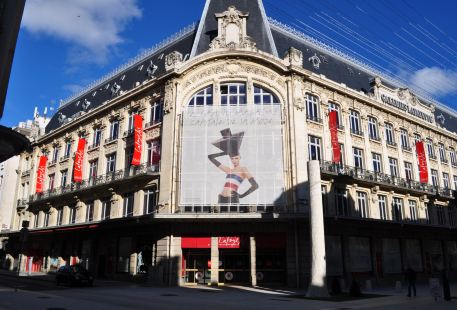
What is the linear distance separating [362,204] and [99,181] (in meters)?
22.2

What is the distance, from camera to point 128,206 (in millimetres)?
32062

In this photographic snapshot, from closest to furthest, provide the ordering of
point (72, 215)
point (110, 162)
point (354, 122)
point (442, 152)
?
1. point (354, 122)
2. point (110, 162)
3. point (72, 215)
4. point (442, 152)

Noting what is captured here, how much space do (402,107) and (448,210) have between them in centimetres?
1143

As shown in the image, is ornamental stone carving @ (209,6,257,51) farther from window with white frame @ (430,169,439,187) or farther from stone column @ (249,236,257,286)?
window with white frame @ (430,169,439,187)

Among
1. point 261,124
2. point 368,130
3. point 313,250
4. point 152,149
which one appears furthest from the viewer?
point 368,130

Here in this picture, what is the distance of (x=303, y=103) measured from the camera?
30.4m

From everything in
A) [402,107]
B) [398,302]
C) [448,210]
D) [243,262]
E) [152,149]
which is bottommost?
[398,302]

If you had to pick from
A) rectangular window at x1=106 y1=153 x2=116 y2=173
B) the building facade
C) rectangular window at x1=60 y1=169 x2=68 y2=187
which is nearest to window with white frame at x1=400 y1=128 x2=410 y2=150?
the building facade

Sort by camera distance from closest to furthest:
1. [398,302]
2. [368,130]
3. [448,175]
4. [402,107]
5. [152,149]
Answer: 1. [398,302]
2. [152,149]
3. [368,130]
4. [402,107]
5. [448,175]

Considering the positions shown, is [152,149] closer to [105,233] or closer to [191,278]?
[105,233]

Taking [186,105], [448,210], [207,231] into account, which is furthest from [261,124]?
[448,210]

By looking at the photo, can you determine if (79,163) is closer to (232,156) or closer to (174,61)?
(174,61)

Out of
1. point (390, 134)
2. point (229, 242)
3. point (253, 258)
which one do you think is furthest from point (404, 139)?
point (229, 242)

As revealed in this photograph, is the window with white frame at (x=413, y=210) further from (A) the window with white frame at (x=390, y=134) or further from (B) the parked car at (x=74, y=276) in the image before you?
(B) the parked car at (x=74, y=276)
